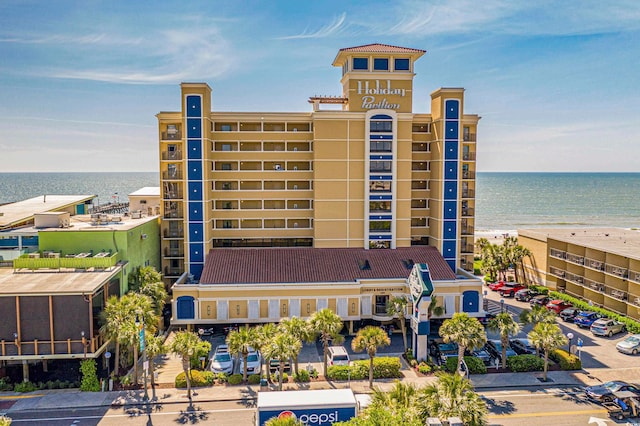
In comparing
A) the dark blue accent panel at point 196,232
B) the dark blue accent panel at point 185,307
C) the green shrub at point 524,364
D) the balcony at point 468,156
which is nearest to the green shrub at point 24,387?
the dark blue accent panel at point 185,307

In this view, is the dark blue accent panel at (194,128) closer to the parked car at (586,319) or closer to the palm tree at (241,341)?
the palm tree at (241,341)

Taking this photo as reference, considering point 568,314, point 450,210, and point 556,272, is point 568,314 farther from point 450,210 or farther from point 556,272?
point 450,210

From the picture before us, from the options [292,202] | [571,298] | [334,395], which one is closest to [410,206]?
[292,202]

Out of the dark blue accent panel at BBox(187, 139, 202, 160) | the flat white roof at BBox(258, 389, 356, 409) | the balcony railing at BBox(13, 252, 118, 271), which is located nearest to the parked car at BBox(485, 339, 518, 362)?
the flat white roof at BBox(258, 389, 356, 409)

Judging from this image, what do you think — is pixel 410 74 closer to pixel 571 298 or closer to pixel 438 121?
pixel 438 121

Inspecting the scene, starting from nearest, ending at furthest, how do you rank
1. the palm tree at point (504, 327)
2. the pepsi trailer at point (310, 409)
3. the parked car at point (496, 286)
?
the pepsi trailer at point (310, 409) → the palm tree at point (504, 327) → the parked car at point (496, 286)

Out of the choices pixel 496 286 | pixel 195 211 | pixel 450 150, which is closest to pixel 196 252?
pixel 195 211

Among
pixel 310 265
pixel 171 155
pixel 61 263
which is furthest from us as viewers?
pixel 171 155
